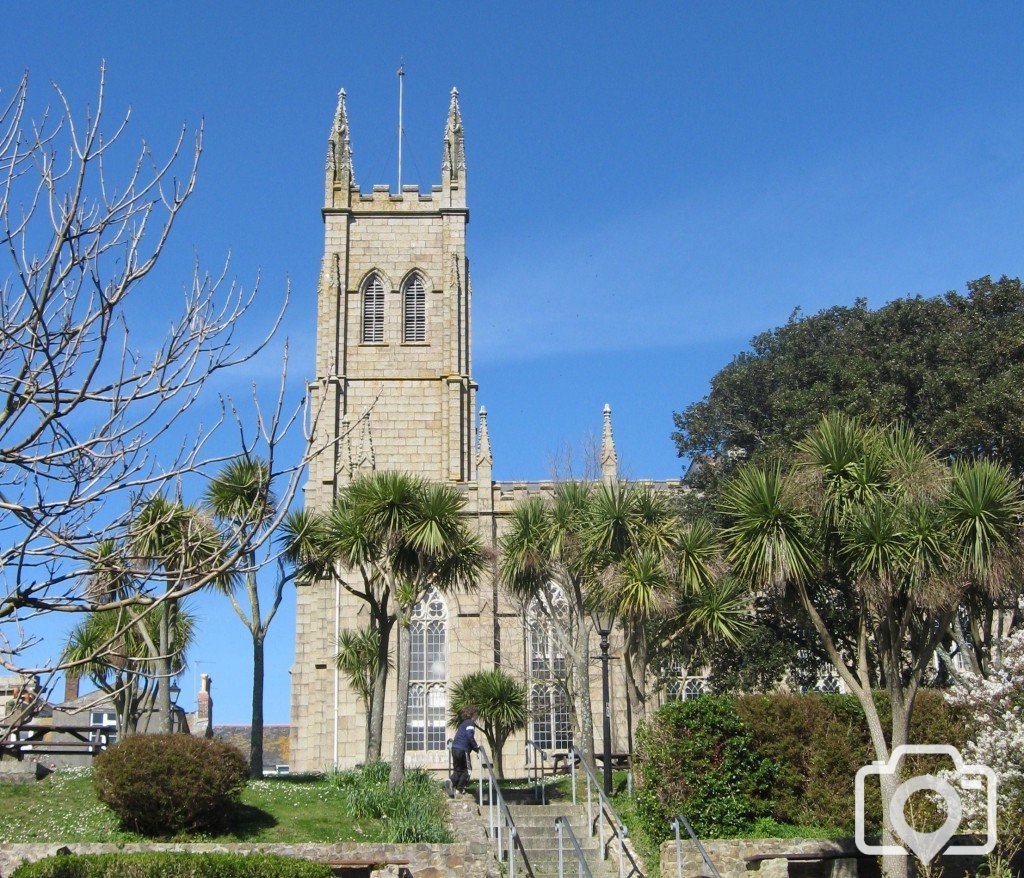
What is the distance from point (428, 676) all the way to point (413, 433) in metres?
10.2

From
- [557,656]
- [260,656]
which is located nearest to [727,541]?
[260,656]

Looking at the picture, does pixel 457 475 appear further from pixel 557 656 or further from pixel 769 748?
pixel 769 748

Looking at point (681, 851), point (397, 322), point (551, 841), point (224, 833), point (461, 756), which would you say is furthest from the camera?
point (397, 322)

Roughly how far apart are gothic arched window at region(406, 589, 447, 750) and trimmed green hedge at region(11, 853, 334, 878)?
68.5ft

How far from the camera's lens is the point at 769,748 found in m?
20.7

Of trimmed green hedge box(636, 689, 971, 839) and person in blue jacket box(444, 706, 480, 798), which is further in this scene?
person in blue jacket box(444, 706, 480, 798)

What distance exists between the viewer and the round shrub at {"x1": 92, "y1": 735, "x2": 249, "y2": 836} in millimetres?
18453

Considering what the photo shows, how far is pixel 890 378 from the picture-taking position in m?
31.8

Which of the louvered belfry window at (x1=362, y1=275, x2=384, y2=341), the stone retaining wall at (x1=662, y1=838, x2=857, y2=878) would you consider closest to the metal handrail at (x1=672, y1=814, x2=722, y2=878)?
the stone retaining wall at (x1=662, y1=838, x2=857, y2=878)

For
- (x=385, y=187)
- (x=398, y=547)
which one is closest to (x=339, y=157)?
(x=385, y=187)

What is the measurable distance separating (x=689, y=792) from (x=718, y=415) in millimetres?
16609

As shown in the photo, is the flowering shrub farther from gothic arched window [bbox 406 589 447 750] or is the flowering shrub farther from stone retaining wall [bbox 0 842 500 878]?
gothic arched window [bbox 406 589 447 750]

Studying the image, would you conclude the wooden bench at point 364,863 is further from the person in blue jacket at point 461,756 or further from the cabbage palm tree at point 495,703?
the cabbage palm tree at point 495,703

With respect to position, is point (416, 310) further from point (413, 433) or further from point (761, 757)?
point (761, 757)
